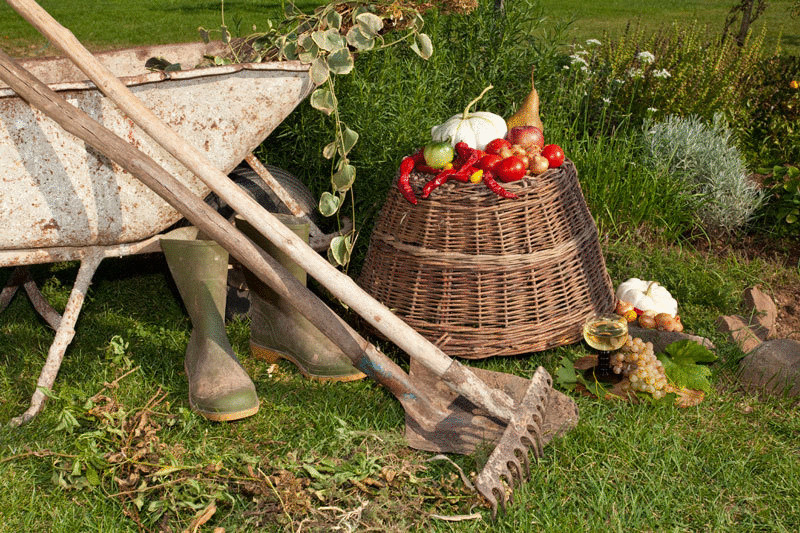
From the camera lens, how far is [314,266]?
2240 millimetres

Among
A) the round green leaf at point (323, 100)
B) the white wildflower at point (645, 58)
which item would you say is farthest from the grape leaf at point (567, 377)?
the white wildflower at point (645, 58)

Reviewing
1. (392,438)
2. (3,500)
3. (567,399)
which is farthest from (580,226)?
(3,500)

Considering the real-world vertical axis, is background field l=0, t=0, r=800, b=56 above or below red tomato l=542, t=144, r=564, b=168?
below

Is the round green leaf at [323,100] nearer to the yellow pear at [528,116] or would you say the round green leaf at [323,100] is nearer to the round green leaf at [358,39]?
the round green leaf at [358,39]

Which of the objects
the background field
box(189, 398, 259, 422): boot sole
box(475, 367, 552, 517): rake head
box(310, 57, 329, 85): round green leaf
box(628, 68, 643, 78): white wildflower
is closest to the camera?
box(475, 367, 552, 517): rake head

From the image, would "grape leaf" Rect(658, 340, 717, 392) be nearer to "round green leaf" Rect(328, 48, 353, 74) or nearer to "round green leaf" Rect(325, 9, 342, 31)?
"round green leaf" Rect(328, 48, 353, 74)

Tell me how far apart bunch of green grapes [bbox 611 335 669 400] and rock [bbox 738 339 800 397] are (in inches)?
13.8

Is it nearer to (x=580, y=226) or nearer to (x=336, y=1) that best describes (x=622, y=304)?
(x=580, y=226)

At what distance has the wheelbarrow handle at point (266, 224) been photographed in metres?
2.24

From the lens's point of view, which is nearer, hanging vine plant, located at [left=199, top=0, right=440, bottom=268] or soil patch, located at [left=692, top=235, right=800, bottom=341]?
hanging vine plant, located at [left=199, top=0, right=440, bottom=268]

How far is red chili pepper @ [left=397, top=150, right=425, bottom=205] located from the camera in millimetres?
2641

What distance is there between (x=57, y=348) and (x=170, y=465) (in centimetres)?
67

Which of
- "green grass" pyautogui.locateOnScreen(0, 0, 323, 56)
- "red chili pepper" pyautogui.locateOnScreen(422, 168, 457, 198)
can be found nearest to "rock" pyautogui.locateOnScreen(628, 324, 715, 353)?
"red chili pepper" pyautogui.locateOnScreen(422, 168, 457, 198)

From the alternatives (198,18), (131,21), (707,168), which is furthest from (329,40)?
(131,21)
